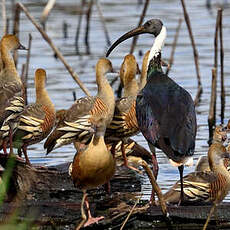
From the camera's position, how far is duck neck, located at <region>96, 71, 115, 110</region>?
9.83 m

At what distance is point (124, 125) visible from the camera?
388 inches

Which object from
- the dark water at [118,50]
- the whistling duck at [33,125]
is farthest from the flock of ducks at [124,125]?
the dark water at [118,50]

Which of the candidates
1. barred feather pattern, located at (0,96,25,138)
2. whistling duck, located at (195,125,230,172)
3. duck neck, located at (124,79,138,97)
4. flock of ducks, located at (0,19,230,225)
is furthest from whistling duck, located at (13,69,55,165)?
whistling duck, located at (195,125,230,172)

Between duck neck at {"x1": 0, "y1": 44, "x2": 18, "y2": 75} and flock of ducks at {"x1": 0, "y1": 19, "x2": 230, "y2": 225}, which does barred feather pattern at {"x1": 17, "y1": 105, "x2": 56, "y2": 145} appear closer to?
flock of ducks at {"x1": 0, "y1": 19, "x2": 230, "y2": 225}

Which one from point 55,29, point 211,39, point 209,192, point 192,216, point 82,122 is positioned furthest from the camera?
point 55,29

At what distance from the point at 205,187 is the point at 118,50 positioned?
1094 centimetres

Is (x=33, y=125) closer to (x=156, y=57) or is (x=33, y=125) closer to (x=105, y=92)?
(x=105, y=92)

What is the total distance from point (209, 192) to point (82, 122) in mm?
1799

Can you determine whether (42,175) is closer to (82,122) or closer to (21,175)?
(21,175)

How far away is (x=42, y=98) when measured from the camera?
1034cm

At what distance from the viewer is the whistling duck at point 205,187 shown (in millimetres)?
8555

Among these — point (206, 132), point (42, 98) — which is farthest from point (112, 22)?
point (42, 98)

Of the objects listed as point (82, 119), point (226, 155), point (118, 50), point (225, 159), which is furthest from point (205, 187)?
point (118, 50)

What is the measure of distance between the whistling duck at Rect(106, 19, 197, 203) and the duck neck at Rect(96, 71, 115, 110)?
78cm
